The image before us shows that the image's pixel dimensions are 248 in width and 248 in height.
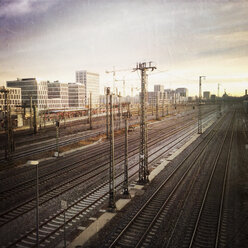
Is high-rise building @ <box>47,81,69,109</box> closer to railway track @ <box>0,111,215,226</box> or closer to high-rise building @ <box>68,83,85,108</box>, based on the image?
high-rise building @ <box>68,83,85,108</box>

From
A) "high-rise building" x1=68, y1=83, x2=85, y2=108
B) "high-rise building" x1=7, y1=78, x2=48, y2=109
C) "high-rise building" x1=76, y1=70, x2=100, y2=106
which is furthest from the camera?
"high-rise building" x1=76, y1=70, x2=100, y2=106

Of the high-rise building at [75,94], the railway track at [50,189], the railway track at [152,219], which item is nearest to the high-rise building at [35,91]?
the high-rise building at [75,94]

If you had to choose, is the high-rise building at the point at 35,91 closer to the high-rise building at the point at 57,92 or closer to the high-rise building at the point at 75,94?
the high-rise building at the point at 57,92

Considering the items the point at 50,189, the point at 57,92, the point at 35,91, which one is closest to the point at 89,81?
the point at 57,92

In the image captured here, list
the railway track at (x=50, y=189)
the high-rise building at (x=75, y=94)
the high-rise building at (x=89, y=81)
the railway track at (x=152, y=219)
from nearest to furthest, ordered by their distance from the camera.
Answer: the railway track at (x=152, y=219) → the railway track at (x=50, y=189) → the high-rise building at (x=75, y=94) → the high-rise building at (x=89, y=81)

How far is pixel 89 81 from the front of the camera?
530 ft

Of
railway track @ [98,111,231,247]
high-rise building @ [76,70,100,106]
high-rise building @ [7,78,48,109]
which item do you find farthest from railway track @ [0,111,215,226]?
high-rise building @ [76,70,100,106]

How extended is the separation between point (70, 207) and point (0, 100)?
69159 mm

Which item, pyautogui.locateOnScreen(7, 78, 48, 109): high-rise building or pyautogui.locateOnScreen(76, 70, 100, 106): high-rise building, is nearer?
pyautogui.locateOnScreen(7, 78, 48, 109): high-rise building

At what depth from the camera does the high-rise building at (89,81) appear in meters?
158

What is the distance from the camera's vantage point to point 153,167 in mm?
21922

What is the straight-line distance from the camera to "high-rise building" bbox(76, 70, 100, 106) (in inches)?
6235

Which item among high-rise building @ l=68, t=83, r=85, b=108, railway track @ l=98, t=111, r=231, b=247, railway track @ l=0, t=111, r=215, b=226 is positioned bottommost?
railway track @ l=98, t=111, r=231, b=247

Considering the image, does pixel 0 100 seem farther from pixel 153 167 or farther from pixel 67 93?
pixel 153 167
